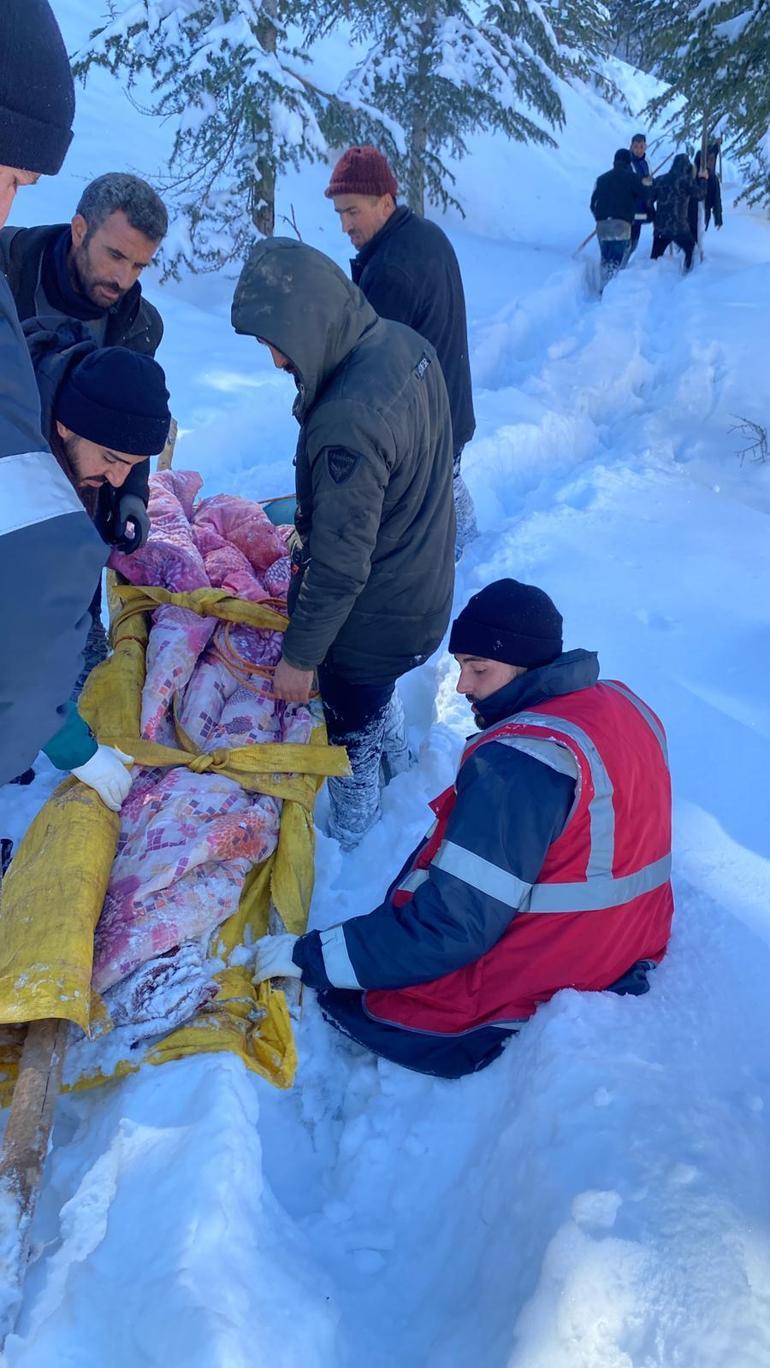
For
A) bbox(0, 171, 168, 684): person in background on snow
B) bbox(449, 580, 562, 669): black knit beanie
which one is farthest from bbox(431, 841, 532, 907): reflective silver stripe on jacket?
bbox(0, 171, 168, 684): person in background on snow

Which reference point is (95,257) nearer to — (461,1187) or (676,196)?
(461,1187)

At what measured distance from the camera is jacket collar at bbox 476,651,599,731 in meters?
2.14

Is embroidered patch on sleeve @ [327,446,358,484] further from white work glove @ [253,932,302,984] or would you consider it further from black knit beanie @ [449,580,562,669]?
white work glove @ [253,932,302,984]

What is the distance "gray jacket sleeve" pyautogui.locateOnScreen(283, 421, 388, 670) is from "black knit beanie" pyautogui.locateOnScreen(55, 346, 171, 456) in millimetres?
470

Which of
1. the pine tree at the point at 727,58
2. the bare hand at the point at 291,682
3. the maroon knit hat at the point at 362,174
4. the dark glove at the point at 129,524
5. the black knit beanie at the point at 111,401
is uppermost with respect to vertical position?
the pine tree at the point at 727,58

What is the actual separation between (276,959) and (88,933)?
47 cm

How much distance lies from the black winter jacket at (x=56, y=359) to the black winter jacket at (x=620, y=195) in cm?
976

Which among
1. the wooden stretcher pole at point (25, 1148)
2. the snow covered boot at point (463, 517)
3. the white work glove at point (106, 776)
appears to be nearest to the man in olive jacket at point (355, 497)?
the white work glove at point (106, 776)

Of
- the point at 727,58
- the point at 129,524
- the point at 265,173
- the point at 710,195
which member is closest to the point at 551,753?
the point at 129,524

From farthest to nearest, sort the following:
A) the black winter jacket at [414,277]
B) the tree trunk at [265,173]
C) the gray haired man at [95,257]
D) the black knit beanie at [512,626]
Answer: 1. the tree trunk at [265,173]
2. the black winter jacket at [414,277]
3. the gray haired man at [95,257]
4. the black knit beanie at [512,626]

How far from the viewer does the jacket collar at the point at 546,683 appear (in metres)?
2.14

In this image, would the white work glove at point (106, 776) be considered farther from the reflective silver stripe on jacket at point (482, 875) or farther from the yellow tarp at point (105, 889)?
the reflective silver stripe on jacket at point (482, 875)

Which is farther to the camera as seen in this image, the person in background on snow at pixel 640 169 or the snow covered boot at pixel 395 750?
the person in background on snow at pixel 640 169

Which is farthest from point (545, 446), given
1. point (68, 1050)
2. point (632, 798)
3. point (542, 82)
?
point (542, 82)
